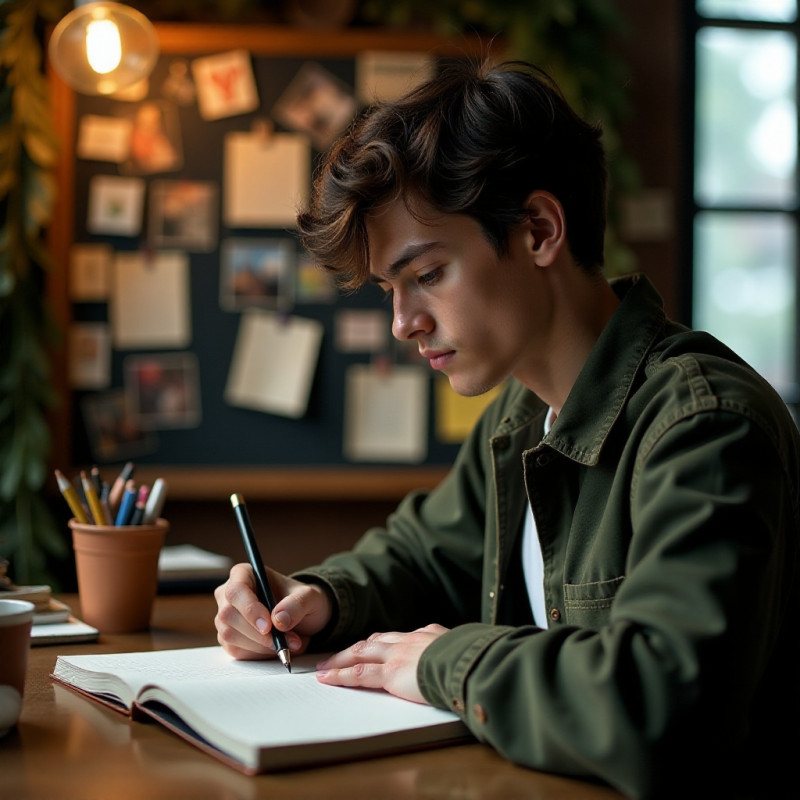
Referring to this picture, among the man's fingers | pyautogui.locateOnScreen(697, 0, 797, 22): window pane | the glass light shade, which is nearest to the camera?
the man's fingers

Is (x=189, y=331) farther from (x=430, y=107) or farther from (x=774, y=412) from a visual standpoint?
(x=774, y=412)

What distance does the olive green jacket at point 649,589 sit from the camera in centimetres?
83

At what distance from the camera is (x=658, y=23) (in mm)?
3035

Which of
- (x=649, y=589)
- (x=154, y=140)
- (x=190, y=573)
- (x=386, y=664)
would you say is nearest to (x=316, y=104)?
(x=154, y=140)

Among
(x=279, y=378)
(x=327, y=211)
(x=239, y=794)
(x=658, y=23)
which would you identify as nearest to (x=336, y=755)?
(x=239, y=794)

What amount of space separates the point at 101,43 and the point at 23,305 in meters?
0.75

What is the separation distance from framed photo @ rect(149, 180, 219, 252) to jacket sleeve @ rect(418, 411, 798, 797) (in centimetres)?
206

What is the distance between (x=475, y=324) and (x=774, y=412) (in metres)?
0.35

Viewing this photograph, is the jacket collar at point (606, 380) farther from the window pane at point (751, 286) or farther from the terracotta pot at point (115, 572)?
the window pane at point (751, 286)

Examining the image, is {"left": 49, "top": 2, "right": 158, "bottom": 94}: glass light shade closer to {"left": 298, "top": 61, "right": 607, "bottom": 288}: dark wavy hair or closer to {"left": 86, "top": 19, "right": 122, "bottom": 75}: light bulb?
{"left": 86, "top": 19, "right": 122, "bottom": 75}: light bulb

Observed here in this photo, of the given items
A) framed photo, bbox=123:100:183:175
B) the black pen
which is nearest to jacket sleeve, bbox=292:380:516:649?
the black pen

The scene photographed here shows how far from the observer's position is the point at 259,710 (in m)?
0.93

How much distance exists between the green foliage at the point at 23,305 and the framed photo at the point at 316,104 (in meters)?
0.60

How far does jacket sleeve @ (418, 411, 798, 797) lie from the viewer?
0.82m
